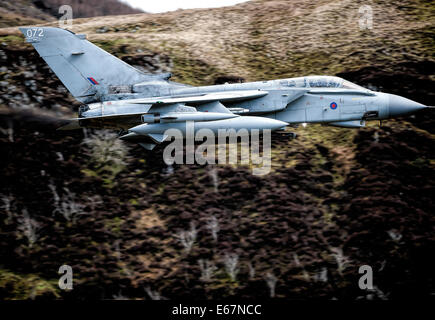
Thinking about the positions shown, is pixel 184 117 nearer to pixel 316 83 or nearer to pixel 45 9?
pixel 316 83

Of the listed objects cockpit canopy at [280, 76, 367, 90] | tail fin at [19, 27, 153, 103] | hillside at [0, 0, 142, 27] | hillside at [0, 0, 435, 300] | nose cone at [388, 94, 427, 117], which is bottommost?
hillside at [0, 0, 435, 300]

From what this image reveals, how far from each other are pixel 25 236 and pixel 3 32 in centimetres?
1344

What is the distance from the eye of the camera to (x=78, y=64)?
17938 mm

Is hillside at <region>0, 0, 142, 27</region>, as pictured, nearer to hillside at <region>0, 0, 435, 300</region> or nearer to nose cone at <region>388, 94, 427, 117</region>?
hillside at <region>0, 0, 435, 300</region>

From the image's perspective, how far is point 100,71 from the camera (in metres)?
18.0

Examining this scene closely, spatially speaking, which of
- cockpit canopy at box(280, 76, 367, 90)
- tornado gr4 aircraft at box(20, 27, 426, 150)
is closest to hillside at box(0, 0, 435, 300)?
tornado gr4 aircraft at box(20, 27, 426, 150)

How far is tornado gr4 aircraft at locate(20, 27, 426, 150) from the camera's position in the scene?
17547 mm

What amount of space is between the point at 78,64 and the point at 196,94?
15.6ft

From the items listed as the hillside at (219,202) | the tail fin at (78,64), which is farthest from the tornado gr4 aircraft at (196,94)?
the hillside at (219,202)

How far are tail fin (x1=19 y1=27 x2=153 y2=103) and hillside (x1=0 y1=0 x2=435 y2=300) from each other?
3345 millimetres

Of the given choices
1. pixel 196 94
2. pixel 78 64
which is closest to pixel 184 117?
pixel 196 94
